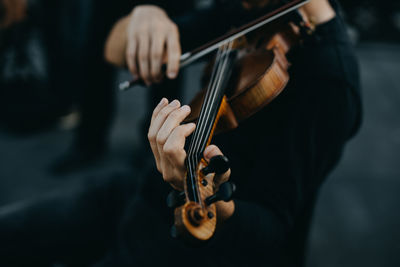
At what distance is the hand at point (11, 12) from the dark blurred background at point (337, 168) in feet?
0.97

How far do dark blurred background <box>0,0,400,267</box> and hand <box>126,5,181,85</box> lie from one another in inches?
15.3

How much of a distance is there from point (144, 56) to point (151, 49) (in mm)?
21

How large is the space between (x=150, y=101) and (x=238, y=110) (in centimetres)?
108

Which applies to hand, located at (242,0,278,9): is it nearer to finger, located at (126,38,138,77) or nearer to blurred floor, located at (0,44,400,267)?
finger, located at (126,38,138,77)

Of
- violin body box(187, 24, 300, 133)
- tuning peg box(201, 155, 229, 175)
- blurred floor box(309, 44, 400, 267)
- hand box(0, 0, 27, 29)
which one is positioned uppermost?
hand box(0, 0, 27, 29)

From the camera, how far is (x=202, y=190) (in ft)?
1.42

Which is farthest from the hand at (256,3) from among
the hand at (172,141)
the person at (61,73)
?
the person at (61,73)

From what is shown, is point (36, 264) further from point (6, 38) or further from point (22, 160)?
point (6, 38)

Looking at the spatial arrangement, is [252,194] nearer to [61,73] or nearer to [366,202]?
[366,202]

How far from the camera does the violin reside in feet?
1.30

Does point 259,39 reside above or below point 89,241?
above

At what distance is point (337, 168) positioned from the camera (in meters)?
1.76

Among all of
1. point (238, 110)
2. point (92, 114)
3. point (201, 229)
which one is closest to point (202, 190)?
point (201, 229)

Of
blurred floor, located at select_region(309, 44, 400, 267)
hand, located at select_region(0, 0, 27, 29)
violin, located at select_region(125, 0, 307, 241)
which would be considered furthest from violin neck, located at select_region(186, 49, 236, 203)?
hand, located at select_region(0, 0, 27, 29)
